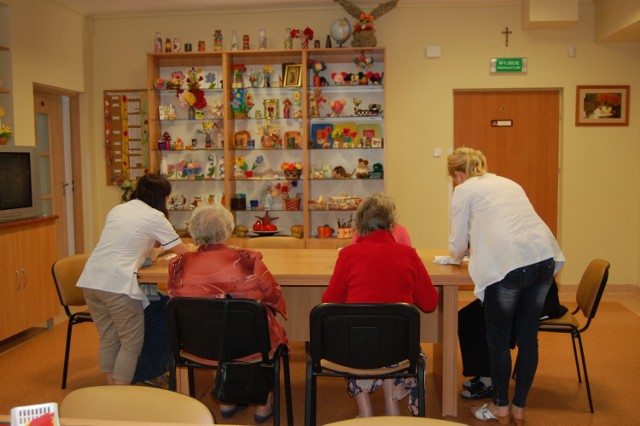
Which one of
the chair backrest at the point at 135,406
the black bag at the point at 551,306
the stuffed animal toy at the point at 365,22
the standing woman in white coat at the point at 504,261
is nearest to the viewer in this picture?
the chair backrest at the point at 135,406

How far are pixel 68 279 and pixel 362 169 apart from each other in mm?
3111

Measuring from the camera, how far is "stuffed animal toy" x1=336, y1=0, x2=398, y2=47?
605 centimetres

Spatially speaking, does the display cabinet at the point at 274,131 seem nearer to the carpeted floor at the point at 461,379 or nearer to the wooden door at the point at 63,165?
the wooden door at the point at 63,165

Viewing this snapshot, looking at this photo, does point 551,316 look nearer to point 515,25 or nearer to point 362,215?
point 362,215

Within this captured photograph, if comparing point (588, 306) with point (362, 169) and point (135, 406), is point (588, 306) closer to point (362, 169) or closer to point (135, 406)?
point (135, 406)

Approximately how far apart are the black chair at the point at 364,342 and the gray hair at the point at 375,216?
47 cm

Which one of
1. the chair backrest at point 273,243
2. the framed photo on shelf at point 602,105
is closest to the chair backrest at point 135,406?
the chair backrest at point 273,243

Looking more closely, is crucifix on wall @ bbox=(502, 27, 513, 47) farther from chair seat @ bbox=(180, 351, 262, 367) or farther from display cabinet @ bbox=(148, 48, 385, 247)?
chair seat @ bbox=(180, 351, 262, 367)

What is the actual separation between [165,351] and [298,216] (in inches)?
110

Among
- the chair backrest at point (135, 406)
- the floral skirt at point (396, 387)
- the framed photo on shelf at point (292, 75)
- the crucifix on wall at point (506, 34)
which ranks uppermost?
the crucifix on wall at point (506, 34)

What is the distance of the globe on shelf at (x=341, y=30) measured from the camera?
612cm

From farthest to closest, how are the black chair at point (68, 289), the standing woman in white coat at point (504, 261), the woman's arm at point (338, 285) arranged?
the black chair at point (68, 289)
the standing woman in white coat at point (504, 261)
the woman's arm at point (338, 285)

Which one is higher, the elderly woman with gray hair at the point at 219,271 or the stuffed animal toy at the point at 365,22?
the stuffed animal toy at the point at 365,22

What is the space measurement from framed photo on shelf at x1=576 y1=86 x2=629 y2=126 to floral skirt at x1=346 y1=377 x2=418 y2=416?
418 centimetres
